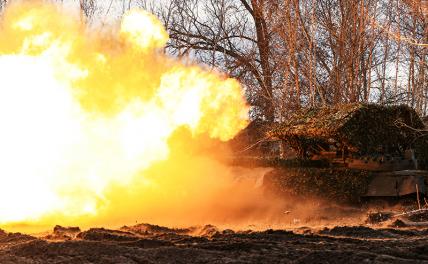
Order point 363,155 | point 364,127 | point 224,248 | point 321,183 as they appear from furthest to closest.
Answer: point 321,183 < point 363,155 < point 364,127 < point 224,248

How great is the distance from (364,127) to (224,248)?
771cm

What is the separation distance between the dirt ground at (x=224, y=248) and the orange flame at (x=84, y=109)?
14.6 ft

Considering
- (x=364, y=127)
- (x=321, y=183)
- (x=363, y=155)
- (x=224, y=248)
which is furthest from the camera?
(x=321, y=183)

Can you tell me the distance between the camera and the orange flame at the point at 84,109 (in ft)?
47.8

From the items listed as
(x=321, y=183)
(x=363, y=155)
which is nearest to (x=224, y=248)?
(x=321, y=183)

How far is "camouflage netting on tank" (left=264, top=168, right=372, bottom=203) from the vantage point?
15102 millimetres

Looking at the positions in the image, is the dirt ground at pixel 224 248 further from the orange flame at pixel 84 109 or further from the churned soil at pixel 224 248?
the orange flame at pixel 84 109

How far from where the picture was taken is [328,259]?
7.61 m

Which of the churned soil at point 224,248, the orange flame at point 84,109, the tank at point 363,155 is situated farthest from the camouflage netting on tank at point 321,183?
the churned soil at point 224,248

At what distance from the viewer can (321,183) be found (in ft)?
51.4

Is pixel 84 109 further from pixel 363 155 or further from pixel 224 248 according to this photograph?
pixel 224 248

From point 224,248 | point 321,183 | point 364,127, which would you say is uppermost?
point 364,127

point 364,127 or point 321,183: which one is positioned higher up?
point 364,127

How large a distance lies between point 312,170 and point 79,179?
6.05 m
